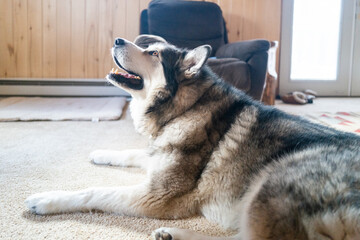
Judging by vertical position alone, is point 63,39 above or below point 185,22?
below

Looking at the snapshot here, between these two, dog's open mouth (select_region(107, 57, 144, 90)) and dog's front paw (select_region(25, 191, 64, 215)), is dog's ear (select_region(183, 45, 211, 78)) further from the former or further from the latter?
dog's front paw (select_region(25, 191, 64, 215))

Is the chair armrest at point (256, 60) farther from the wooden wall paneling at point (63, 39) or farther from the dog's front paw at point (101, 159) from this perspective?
the wooden wall paneling at point (63, 39)

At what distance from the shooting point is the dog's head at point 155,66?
1426 mm

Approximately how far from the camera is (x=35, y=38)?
448cm

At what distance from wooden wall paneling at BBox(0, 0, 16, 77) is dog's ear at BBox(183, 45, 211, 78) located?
3.94 m

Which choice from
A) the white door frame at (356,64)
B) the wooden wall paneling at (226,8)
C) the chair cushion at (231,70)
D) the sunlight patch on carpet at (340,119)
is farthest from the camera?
the white door frame at (356,64)

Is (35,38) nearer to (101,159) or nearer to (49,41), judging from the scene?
(49,41)

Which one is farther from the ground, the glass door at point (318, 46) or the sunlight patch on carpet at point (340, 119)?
the glass door at point (318, 46)

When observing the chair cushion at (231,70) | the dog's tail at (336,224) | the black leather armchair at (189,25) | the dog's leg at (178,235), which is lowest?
the dog's leg at (178,235)

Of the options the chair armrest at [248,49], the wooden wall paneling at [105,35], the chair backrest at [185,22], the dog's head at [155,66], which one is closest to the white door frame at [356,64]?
the chair backrest at [185,22]

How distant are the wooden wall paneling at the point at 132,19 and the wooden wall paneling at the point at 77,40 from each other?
0.65 m

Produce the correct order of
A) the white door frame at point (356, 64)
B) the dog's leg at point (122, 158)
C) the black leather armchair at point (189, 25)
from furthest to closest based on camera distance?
1. the white door frame at point (356, 64)
2. the black leather armchair at point (189, 25)
3. the dog's leg at point (122, 158)

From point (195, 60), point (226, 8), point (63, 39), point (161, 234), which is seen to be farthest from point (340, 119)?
point (63, 39)

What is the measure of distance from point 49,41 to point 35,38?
20cm
